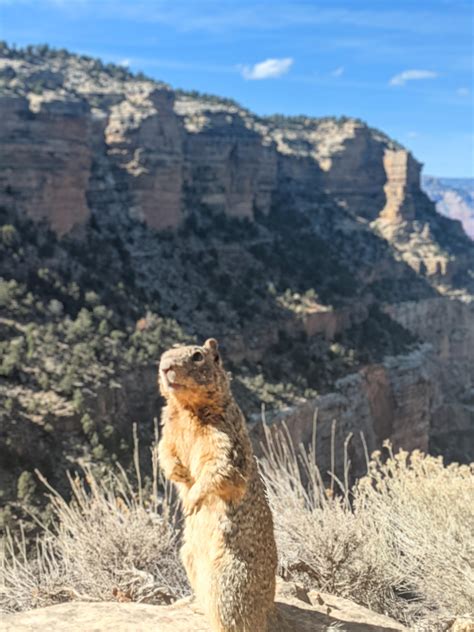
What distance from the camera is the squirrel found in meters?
5.49

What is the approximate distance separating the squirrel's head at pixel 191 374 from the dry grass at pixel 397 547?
2.57 meters

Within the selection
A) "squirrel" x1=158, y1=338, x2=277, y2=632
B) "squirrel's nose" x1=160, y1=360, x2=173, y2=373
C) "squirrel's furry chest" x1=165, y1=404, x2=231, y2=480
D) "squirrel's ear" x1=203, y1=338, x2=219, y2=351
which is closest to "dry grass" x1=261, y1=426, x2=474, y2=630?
"squirrel" x1=158, y1=338, x2=277, y2=632

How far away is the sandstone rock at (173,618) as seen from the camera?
213 inches

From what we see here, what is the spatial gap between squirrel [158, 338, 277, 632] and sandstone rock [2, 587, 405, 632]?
0.22 meters

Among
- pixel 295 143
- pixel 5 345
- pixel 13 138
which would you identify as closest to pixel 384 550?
pixel 5 345

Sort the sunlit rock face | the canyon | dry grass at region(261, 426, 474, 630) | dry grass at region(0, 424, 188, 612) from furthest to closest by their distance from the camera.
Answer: the sunlit rock face → the canyon → dry grass at region(0, 424, 188, 612) → dry grass at region(261, 426, 474, 630)

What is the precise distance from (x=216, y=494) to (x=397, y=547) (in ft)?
9.69

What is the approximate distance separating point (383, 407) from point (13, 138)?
77.7 feet

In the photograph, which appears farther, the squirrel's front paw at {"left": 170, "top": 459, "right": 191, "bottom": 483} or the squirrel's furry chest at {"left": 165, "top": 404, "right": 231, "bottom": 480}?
the squirrel's front paw at {"left": 170, "top": 459, "right": 191, "bottom": 483}

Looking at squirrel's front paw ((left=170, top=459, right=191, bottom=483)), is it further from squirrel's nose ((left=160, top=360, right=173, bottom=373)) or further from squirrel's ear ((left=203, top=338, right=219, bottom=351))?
squirrel's ear ((left=203, top=338, right=219, bottom=351))

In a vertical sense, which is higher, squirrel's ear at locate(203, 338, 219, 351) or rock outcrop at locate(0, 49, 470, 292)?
rock outcrop at locate(0, 49, 470, 292)

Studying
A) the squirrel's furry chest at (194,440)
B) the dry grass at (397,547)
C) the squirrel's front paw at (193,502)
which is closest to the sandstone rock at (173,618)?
the squirrel's front paw at (193,502)

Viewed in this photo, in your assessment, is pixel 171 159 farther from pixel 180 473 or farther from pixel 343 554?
pixel 180 473

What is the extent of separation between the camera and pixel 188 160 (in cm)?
5128
